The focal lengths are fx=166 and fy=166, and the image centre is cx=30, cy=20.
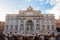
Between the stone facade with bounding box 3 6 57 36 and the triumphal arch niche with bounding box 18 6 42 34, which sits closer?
the stone facade with bounding box 3 6 57 36

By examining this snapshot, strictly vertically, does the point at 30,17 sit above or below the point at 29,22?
above

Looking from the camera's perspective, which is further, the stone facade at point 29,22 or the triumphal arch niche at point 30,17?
the triumphal arch niche at point 30,17

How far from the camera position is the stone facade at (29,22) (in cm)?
4484

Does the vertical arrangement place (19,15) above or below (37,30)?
above

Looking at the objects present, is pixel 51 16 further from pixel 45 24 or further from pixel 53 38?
pixel 53 38

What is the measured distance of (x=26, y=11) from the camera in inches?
1849

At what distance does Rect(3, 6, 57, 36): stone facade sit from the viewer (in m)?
44.8

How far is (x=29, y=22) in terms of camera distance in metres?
46.2

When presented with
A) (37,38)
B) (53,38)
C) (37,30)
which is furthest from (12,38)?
(37,30)

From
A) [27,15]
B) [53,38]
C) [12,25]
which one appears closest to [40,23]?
[27,15]

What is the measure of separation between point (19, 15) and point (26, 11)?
231 centimetres

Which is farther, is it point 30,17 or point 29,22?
point 30,17

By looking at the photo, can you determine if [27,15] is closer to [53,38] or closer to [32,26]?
[32,26]

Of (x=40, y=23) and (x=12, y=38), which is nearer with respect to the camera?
(x=12, y=38)
